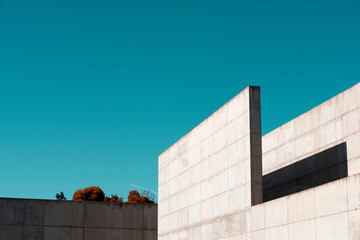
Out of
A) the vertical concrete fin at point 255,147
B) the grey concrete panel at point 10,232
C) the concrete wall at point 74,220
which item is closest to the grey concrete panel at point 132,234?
the concrete wall at point 74,220

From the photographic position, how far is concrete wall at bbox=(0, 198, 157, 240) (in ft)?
95.2

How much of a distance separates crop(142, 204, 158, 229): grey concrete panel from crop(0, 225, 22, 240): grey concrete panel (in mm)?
5766

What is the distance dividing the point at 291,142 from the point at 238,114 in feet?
16.3

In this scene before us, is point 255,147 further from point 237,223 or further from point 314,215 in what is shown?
point 314,215

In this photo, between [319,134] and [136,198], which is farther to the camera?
[136,198]

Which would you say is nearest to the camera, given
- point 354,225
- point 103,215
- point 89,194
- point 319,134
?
point 354,225

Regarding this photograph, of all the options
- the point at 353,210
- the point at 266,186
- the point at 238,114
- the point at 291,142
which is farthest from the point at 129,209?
the point at 353,210

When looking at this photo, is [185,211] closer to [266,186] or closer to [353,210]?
[266,186]

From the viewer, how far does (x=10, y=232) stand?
2886cm

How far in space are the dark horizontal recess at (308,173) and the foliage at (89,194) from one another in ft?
139

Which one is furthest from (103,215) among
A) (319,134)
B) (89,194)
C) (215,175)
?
(89,194)

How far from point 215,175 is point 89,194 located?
45919mm

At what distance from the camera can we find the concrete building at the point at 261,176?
1554 cm

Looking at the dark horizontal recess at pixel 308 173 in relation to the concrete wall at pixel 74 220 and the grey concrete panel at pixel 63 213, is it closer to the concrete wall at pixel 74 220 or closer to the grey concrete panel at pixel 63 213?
the concrete wall at pixel 74 220
